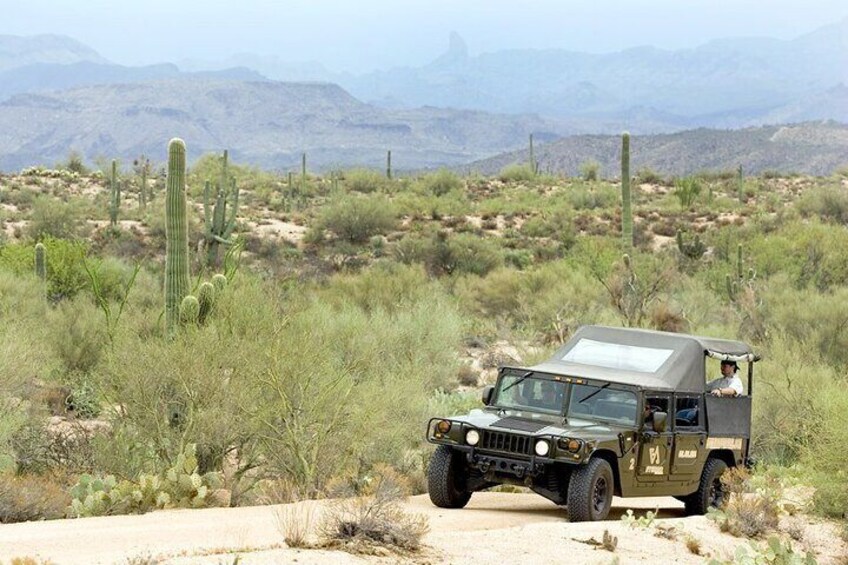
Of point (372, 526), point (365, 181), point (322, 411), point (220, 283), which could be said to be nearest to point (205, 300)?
point (220, 283)

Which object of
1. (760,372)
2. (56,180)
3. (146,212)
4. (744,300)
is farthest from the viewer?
(56,180)

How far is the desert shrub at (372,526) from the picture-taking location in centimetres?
1021

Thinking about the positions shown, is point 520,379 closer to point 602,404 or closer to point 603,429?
point 602,404

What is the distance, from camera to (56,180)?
6084 centimetres

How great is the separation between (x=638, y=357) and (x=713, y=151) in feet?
452

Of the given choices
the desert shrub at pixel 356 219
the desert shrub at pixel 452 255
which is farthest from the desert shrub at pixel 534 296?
the desert shrub at pixel 356 219

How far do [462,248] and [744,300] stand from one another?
44.9 feet

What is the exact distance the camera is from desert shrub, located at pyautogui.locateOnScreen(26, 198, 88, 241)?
1649 inches

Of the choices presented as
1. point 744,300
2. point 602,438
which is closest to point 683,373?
point 602,438

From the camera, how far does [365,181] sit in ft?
209

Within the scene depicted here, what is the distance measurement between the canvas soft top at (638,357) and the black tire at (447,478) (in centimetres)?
132

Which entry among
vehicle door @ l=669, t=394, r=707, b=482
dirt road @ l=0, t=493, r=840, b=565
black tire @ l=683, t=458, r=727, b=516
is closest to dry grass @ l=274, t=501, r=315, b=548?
dirt road @ l=0, t=493, r=840, b=565

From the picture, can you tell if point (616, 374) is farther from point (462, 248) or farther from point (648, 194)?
point (648, 194)

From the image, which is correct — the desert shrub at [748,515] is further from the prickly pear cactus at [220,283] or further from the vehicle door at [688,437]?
the prickly pear cactus at [220,283]
